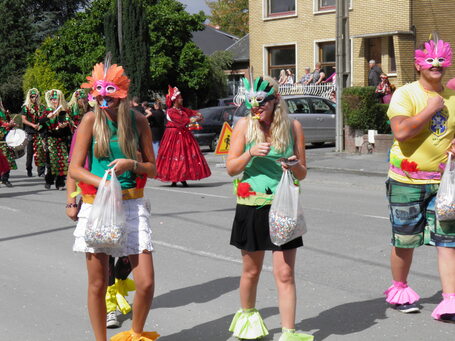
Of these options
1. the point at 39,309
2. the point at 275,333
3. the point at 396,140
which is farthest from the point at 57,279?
the point at 396,140

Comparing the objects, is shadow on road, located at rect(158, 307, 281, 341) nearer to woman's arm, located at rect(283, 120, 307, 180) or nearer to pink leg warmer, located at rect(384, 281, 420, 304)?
pink leg warmer, located at rect(384, 281, 420, 304)

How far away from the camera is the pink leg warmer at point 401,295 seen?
5695 millimetres

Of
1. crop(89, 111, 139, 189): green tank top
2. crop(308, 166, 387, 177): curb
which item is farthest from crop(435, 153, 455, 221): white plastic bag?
crop(308, 166, 387, 177): curb

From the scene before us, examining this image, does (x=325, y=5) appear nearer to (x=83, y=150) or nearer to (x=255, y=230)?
(x=255, y=230)

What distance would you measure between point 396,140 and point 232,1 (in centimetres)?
8097

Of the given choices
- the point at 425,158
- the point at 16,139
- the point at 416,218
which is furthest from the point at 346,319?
the point at 16,139

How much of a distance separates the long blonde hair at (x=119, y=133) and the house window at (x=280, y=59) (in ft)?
89.5

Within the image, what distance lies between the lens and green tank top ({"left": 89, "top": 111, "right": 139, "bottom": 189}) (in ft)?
15.2

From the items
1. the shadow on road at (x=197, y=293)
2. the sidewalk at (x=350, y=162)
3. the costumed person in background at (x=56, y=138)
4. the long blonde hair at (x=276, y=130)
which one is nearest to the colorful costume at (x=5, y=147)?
the costumed person in background at (x=56, y=138)

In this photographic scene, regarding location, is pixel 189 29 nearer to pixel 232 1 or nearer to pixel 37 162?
pixel 37 162

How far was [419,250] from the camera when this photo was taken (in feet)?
26.1

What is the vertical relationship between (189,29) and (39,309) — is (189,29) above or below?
above

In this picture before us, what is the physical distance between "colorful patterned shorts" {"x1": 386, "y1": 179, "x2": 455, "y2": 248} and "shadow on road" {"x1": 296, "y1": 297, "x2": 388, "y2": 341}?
0.55 metres

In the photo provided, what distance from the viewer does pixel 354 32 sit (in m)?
28.5
